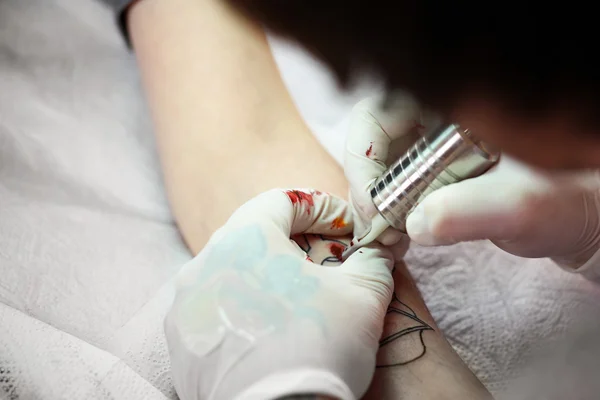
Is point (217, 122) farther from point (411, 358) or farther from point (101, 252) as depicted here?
point (411, 358)

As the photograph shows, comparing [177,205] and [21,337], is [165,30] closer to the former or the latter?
[177,205]

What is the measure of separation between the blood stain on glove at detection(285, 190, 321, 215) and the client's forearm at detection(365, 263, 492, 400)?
0.16 meters

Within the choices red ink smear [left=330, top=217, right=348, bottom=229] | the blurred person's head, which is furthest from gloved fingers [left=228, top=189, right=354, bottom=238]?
the blurred person's head

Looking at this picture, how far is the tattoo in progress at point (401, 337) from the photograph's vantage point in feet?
2.07

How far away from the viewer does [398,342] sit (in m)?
0.65

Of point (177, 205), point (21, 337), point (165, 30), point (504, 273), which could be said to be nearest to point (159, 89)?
point (165, 30)

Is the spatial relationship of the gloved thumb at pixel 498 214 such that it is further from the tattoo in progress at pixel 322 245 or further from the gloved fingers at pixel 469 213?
the tattoo in progress at pixel 322 245

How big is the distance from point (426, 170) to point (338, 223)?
0.21m

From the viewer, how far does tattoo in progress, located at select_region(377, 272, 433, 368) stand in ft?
2.07

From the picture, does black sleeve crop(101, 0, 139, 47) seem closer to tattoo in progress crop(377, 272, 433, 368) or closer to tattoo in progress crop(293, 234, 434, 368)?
tattoo in progress crop(293, 234, 434, 368)

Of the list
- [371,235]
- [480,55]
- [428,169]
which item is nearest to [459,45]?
[480,55]

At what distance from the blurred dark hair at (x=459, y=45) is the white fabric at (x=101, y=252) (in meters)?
0.25

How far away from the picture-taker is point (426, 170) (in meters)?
0.55

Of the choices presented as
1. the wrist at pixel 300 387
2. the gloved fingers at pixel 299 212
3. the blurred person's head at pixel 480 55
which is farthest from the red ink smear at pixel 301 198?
the blurred person's head at pixel 480 55
